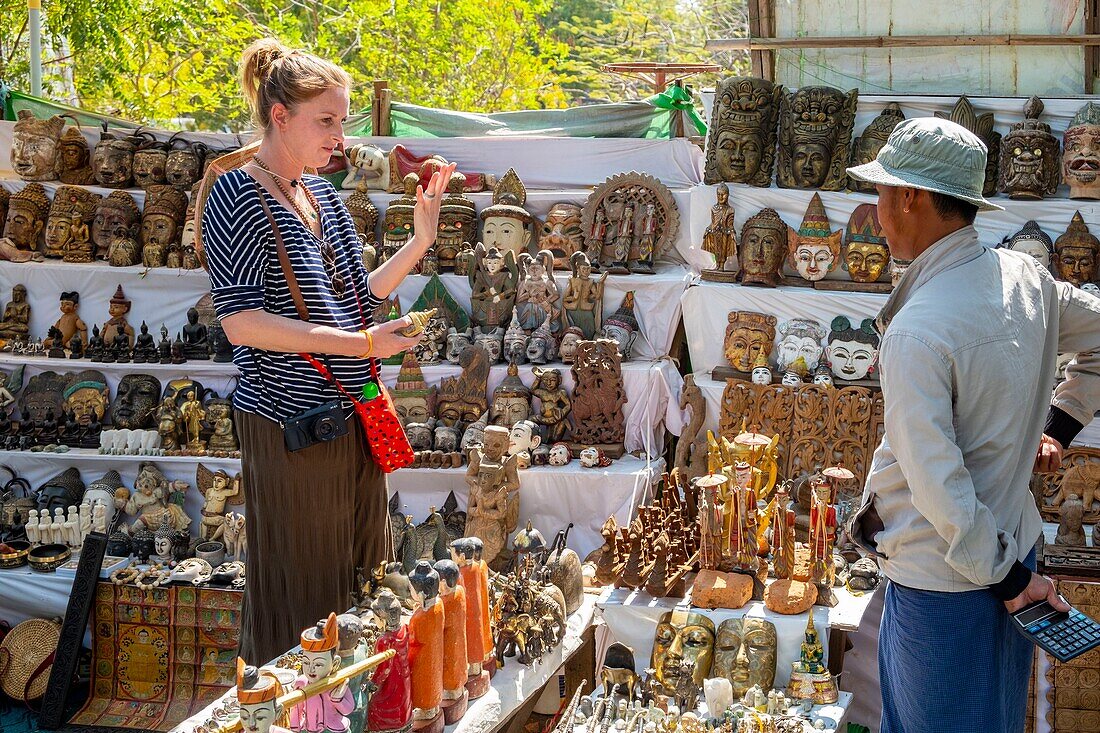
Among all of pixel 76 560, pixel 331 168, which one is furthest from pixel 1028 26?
pixel 76 560

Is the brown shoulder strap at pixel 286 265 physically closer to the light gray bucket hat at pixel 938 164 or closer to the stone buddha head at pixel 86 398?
the light gray bucket hat at pixel 938 164

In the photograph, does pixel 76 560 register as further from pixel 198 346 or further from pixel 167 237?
pixel 167 237

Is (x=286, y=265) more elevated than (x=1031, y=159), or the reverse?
(x=1031, y=159)

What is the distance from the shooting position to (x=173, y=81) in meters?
14.0

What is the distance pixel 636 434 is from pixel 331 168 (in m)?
2.36

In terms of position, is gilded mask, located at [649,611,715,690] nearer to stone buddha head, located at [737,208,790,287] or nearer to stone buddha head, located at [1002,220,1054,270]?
stone buddha head, located at [737,208,790,287]

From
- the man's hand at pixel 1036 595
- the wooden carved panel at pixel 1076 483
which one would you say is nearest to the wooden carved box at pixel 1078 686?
the wooden carved panel at pixel 1076 483

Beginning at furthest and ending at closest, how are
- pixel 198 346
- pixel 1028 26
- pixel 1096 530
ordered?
pixel 198 346
pixel 1028 26
pixel 1096 530

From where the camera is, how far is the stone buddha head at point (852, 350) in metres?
4.79

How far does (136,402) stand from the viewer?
A: 5551 mm

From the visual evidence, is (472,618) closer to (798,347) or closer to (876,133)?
(798,347)

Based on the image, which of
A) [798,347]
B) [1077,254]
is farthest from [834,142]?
[1077,254]

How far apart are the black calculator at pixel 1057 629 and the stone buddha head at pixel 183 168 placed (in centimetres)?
500

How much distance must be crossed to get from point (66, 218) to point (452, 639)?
4101 mm
